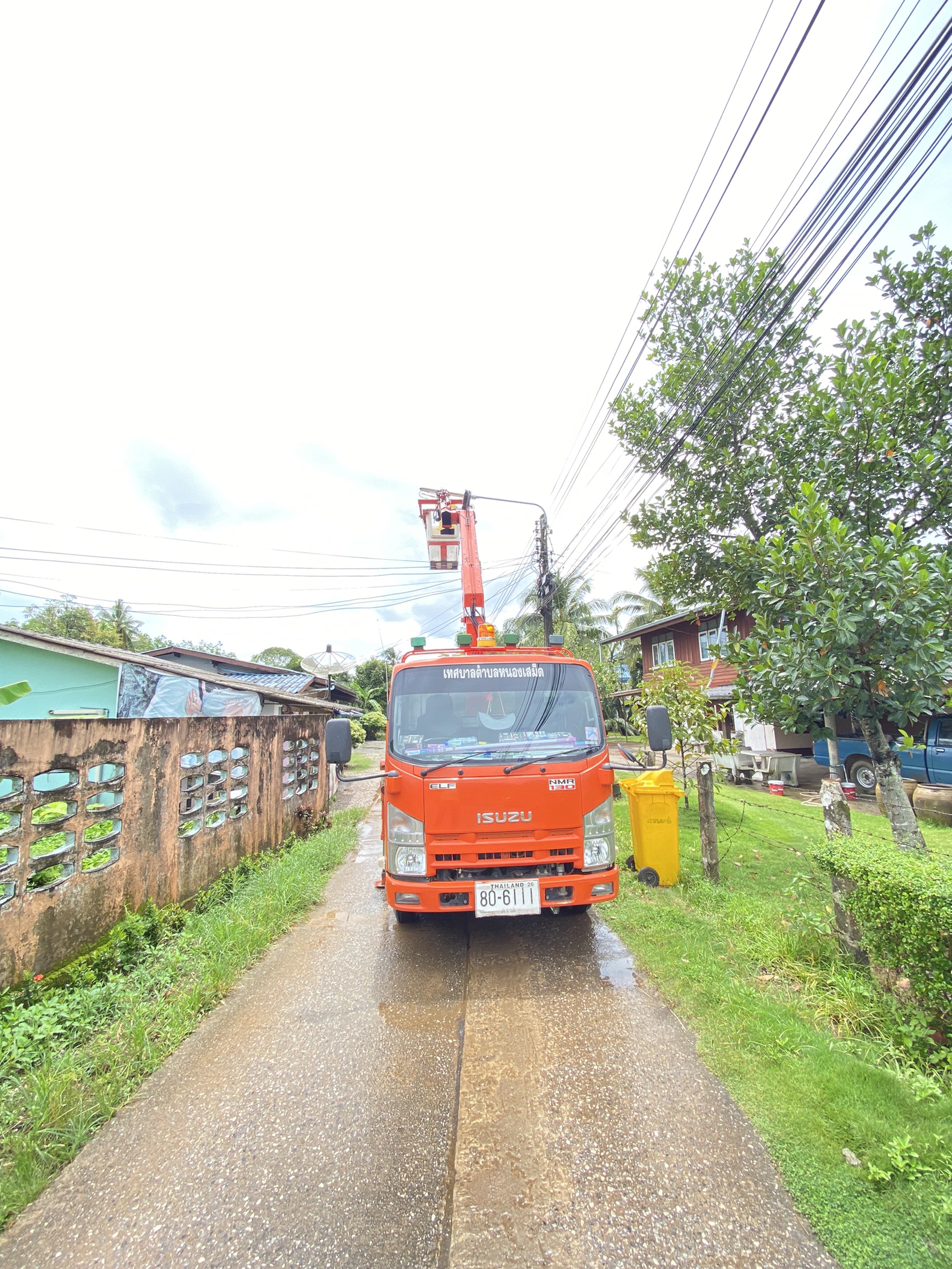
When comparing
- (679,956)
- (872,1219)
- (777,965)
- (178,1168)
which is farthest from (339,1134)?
(777,965)

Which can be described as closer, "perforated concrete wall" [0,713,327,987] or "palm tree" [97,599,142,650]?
"perforated concrete wall" [0,713,327,987]

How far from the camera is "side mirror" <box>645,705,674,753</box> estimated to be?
4367 millimetres

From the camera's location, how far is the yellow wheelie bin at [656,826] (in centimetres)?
→ 536

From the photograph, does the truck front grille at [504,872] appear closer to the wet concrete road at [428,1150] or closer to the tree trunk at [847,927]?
the wet concrete road at [428,1150]

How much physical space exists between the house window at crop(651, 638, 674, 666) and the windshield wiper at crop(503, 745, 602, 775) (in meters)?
17.2

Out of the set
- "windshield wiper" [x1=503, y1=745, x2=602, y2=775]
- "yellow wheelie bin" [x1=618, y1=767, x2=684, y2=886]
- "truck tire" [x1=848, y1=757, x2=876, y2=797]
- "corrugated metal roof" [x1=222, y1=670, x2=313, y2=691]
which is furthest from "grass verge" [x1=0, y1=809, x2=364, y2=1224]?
"corrugated metal roof" [x1=222, y1=670, x2=313, y2=691]

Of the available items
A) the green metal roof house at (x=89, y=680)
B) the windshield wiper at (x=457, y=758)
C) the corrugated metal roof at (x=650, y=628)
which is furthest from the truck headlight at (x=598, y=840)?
the corrugated metal roof at (x=650, y=628)

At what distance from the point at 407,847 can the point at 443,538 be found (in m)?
5.97

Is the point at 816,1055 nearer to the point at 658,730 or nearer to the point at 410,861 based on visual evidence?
the point at 658,730

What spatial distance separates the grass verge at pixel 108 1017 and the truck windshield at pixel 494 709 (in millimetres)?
1978

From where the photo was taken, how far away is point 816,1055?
2.61 metres

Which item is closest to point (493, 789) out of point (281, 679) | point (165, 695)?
point (165, 695)

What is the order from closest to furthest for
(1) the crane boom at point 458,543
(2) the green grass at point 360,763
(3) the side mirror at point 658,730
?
(3) the side mirror at point 658,730 < (1) the crane boom at point 458,543 < (2) the green grass at point 360,763

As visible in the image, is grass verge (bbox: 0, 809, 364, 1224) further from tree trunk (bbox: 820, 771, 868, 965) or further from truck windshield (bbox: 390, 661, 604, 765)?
tree trunk (bbox: 820, 771, 868, 965)
